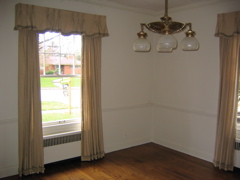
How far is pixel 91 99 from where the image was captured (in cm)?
391

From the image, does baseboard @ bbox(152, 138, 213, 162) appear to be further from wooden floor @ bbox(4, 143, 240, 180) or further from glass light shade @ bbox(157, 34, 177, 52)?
glass light shade @ bbox(157, 34, 177, 52)

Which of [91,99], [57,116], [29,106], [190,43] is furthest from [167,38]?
[57,116]

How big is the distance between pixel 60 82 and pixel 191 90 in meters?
2.37

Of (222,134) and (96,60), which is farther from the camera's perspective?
(96,60)

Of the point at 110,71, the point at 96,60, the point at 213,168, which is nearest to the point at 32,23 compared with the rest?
the point at 96,60

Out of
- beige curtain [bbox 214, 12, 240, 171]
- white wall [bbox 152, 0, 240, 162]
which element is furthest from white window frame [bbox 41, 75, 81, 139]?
beige curtain [bbox 214, 12, 240, 171]

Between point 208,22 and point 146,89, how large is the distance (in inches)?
70.5

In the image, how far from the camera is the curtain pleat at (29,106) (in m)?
3.25

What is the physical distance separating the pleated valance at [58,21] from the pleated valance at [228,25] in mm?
1827

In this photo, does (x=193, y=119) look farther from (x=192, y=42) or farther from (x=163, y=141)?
(x=192, y=42)

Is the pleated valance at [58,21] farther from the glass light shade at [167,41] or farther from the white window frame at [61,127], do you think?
the glass light shade at [167,41]

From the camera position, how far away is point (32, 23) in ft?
10.7

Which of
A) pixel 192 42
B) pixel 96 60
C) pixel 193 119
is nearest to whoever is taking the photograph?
pixel 192 42

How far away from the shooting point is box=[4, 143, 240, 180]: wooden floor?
3.47 meters
